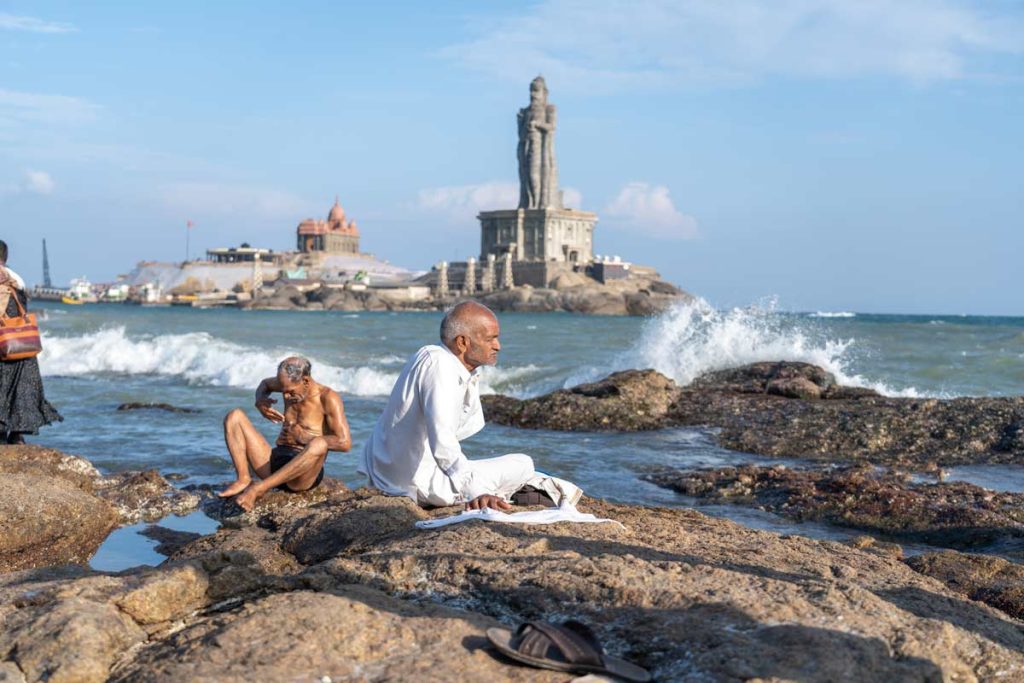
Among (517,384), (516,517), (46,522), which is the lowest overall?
(517,384)

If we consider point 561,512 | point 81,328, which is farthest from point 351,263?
point 561,512

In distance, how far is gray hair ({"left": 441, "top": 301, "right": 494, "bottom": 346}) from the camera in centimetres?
509

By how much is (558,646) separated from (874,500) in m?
4.94

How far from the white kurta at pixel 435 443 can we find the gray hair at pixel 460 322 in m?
0.09

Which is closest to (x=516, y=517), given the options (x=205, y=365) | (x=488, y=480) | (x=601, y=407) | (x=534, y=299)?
(x=488, y=480)

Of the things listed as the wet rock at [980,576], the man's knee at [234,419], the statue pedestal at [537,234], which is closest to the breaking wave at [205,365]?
the man's knee at [234,419]

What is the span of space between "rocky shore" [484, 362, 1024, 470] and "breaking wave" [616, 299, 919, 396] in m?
2.41

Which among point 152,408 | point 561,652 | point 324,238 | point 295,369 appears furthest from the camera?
point 324,238

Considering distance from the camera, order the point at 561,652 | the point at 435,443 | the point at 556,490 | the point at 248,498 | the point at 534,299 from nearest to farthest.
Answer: the point at 561,652
the point at 435,443
the point at 556,490
the point at 248,498
the point at 534,299

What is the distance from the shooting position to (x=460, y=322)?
510 centimetres

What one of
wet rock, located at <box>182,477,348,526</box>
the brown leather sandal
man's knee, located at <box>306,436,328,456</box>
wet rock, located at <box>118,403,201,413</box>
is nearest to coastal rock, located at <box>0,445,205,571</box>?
wet rock, located at <box>182,477,348,526</box>

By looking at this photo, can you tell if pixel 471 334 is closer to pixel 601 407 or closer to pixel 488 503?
pixel 488 503

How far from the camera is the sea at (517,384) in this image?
891 centimetres

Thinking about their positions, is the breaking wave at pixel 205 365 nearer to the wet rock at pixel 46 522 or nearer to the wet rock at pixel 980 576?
the wet rock at pixel 46 522
